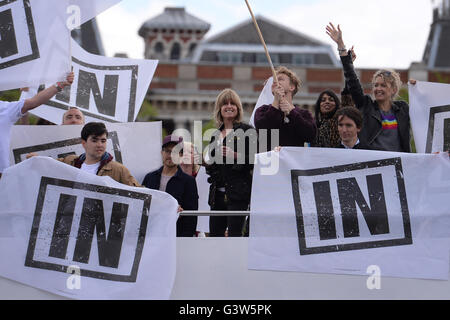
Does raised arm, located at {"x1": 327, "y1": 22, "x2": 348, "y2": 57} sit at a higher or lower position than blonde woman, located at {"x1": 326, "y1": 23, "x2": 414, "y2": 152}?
higher

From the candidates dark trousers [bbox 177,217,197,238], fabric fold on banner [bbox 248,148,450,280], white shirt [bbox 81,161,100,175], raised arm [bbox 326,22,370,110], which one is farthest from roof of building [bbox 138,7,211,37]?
fabric fold on banner [bbox 248,148,450,280]

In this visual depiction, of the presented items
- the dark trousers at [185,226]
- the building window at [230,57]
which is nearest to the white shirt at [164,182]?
the dark trousers at [185,226]

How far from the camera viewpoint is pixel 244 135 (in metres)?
7.04

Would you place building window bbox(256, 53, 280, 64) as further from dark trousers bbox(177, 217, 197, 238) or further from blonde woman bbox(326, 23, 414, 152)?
dark trousers bbox(177, 217, 197, 238)

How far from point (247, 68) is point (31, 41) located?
65.9 m

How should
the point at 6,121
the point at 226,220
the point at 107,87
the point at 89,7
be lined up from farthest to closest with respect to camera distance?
1. the point at 107,87
2. the point at 89,7
3. the point at 226,220
4. the point at 6,121

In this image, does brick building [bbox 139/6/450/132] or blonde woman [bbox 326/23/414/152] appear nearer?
blonde woman [bbox 326/23/414/152]

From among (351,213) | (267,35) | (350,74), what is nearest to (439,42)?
(267,35)

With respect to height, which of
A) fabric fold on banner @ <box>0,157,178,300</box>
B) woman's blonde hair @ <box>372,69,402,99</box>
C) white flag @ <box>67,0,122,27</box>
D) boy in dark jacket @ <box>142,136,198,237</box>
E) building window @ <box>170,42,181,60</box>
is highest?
building window @ <box>170,42,181,60</box>

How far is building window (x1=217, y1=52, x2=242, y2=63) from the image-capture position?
79.1 meters

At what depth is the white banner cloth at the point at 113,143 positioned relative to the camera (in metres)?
7.57

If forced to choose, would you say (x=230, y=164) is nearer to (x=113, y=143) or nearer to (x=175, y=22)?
(x=113, y=143)

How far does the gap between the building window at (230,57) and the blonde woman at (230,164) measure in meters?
72.1

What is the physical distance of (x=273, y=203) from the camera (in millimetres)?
6539
